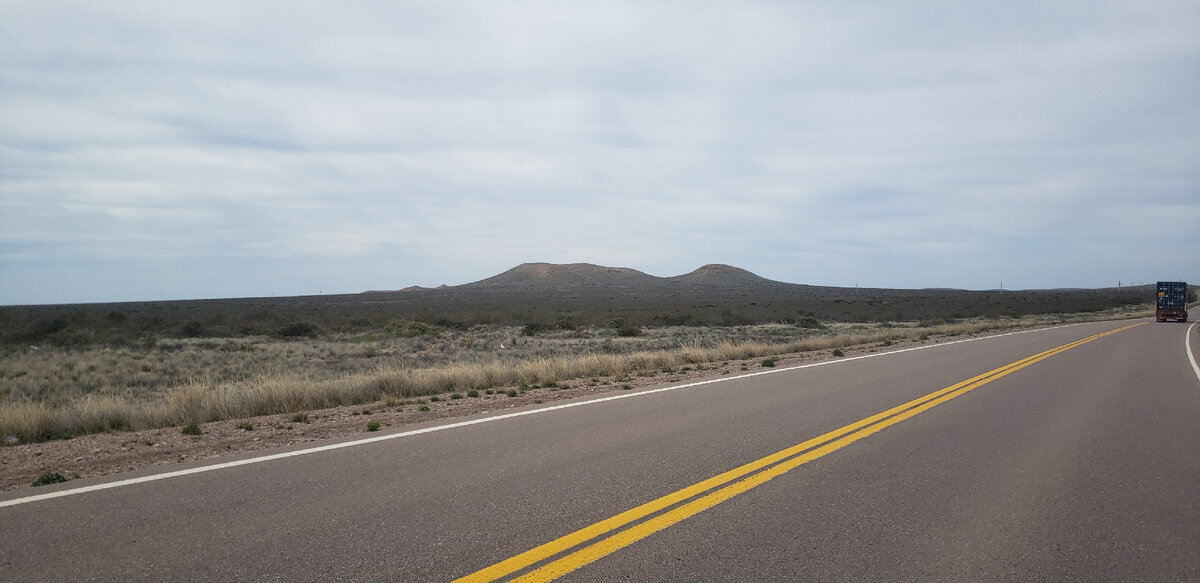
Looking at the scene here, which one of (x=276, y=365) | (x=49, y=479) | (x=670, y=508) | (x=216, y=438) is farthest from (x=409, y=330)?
(x=670, y=508)

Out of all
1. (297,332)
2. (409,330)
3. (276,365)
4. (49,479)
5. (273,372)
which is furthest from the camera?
(297,332)

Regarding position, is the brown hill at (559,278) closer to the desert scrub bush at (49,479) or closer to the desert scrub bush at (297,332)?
the desert scrub bush at (297,332)

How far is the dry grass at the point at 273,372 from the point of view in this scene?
393 inches

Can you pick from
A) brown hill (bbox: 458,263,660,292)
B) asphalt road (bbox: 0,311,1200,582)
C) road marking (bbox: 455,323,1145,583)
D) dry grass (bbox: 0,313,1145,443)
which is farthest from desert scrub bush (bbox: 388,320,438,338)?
brown hill (bbox: 458,263,660,292)

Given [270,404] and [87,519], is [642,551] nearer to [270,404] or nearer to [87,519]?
Answer: [87,519]

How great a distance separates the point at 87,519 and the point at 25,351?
27217 mm

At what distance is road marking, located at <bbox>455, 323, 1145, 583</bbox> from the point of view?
156 inches

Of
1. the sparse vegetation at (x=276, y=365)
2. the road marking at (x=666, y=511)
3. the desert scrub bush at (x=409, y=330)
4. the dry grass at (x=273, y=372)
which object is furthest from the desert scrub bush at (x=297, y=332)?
the road marking at (x=666, y=511)

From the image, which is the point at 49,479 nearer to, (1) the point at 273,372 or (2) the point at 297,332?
(1) the point at 273,372

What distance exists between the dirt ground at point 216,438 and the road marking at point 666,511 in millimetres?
4321

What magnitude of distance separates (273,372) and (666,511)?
16247mm

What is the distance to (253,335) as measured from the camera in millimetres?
37031

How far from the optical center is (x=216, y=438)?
8.19 metres

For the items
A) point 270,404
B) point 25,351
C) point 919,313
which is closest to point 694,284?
point 919,313
